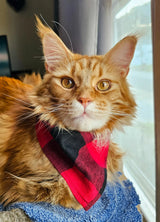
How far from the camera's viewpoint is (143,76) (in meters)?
0.98

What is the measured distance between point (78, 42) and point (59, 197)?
628 mm

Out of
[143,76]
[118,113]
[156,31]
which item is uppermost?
[156,31]

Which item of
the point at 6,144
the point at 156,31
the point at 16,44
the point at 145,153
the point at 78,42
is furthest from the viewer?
the point at 16,44

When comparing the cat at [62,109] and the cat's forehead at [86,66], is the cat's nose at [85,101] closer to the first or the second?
the cat at [62,109]

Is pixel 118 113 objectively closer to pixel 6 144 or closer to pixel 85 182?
pixel 85 182

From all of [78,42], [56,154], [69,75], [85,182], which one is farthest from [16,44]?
[85,182]

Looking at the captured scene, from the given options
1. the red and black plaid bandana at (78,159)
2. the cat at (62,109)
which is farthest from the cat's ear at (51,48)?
the red and black plaid bandana at (78,159)

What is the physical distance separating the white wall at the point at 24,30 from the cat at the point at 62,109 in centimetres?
21

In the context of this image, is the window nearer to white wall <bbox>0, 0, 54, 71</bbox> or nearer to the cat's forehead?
the cat's forehead

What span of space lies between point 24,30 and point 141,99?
0.62 m

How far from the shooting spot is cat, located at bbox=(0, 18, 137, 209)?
667 millimetres

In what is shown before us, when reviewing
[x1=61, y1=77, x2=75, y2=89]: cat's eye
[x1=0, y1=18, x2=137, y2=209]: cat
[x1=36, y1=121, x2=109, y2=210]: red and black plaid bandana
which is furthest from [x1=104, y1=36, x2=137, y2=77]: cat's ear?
[x1=36, y1=121, x2=109, y2=210]: red and black plaid bandana

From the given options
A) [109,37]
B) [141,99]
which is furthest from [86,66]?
[141,99]

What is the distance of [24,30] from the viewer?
3.23 ft
